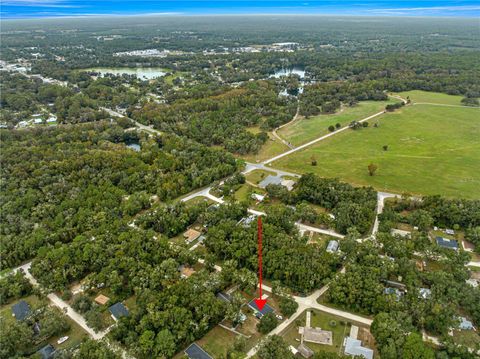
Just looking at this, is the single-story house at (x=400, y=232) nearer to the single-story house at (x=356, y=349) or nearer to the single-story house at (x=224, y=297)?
the single-story house at (x=356, y=349)

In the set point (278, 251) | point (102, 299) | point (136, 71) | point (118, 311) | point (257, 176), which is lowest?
point (102, 299)

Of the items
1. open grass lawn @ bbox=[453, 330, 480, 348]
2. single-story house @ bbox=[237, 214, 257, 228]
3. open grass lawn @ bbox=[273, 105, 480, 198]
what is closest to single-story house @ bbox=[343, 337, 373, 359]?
open grass lawn @ bbox=[453, 330, 480, 348]

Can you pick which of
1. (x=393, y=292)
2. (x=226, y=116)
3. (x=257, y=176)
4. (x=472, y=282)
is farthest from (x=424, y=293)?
(x=226, y=116)

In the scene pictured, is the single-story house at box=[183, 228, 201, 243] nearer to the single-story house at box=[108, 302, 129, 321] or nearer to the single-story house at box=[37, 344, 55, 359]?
the single-story house at box=[108, 302, 129, 321]

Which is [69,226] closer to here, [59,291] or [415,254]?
[59,291]

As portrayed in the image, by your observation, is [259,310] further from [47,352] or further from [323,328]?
[47,352]

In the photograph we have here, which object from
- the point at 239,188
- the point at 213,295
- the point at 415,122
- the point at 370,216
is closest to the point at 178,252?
the point at 213,295
